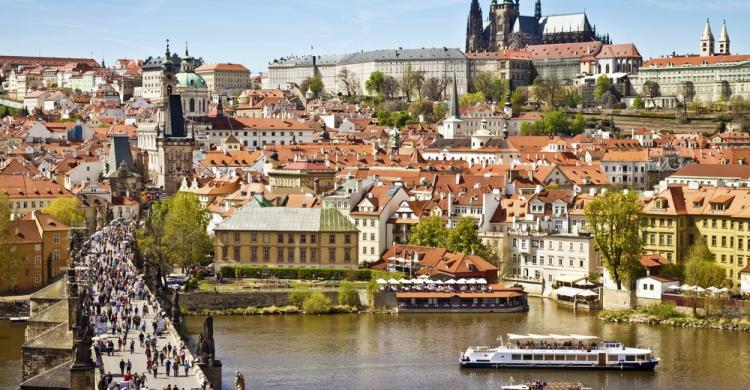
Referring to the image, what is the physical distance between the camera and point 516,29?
185375 millimetres

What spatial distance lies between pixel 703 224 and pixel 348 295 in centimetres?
1468

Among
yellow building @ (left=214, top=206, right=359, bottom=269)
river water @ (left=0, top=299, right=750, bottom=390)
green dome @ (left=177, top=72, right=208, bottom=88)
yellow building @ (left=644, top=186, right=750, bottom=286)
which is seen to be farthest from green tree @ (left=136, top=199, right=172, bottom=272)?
green dome @ (left=177, top=72, right=208, bottom=88)

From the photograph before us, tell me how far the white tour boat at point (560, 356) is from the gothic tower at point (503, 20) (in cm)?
14604

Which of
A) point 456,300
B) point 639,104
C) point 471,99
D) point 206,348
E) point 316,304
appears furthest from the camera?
point 471,99

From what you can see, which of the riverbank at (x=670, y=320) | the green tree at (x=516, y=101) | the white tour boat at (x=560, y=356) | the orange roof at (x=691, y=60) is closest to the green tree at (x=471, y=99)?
the green tree at (x=516, y=101)

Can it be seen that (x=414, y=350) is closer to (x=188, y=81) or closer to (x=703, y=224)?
(x=703, y=224)

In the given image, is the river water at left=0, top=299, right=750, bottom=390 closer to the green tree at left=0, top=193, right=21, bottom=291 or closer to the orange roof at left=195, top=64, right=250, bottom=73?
the green tree at left=0, top=193, right=21, bottom=291

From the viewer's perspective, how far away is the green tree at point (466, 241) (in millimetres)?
55156

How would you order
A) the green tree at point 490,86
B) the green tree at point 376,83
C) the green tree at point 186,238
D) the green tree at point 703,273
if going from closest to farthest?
the green tree at point 703,273, the green tree at point 186,238, the green tree at point 490,86, the green tree at point 376,83

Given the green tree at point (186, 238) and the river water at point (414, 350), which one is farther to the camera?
the green tree at point (186, 238)

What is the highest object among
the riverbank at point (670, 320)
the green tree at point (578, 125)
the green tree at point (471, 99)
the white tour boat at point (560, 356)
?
the green tree at point (471, 99)

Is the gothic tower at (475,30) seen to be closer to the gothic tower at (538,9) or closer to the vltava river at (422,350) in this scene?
the gothic tower at (538,9)

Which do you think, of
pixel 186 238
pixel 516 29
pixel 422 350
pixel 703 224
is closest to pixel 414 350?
pixel 422 350

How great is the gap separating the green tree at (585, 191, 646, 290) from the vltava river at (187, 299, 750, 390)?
2569 millimetres
